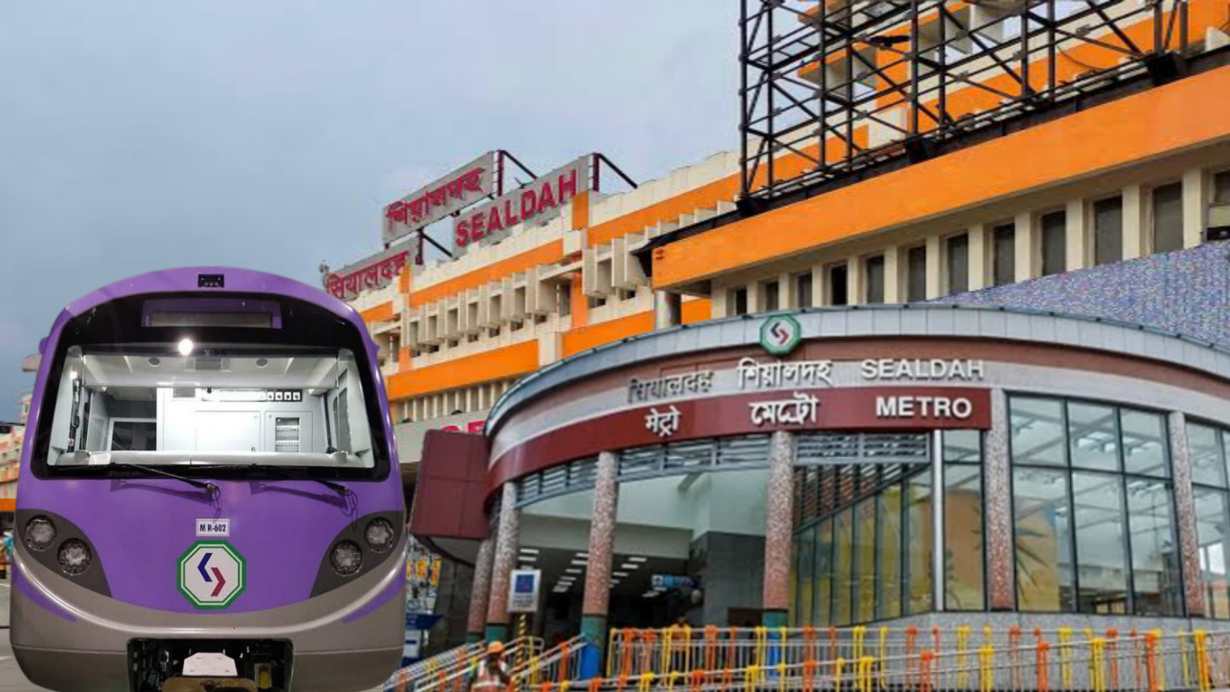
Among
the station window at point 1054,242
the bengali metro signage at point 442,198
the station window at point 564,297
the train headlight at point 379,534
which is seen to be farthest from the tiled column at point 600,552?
the bengali metro signage at point 442,198

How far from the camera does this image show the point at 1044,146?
119 feet

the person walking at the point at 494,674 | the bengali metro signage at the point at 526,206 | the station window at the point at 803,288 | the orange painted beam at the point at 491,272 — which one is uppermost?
the bengali metro signage at the point at 526,206

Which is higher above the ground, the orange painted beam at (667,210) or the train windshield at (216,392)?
the orange painted beam at (667,210)

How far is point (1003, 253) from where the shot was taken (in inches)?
1534

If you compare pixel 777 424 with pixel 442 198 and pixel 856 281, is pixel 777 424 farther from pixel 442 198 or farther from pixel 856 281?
pixel 442 198

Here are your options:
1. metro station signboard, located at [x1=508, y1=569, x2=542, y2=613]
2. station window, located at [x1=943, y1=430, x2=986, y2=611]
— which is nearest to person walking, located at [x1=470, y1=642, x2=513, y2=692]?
metro station signboard, located at [x1=508, y1=569, x2=542, y2=613]

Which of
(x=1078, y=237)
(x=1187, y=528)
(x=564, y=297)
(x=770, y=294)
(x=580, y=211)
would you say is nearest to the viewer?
(x=1187, y=528)

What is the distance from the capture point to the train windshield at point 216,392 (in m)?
10.6

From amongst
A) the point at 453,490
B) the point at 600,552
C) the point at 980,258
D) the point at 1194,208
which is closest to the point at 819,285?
the point at 980,258

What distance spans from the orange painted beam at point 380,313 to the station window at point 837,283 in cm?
4106

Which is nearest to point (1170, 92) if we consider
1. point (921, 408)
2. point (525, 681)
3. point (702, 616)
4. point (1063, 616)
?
point (921, 408)

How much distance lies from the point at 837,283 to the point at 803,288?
129 centimetres

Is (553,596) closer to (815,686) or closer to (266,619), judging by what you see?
(815,686)

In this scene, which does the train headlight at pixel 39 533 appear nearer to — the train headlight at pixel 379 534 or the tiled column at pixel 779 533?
the train headlight at pixel 379 534
